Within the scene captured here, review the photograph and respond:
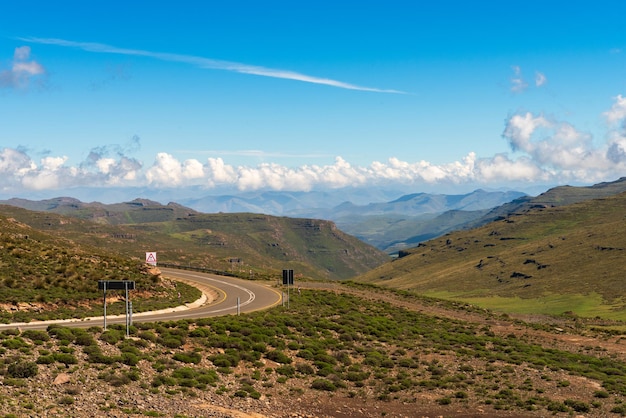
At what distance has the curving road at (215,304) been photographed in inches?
1487

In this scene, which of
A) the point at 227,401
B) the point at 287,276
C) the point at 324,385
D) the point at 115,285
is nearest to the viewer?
the point at 227,401

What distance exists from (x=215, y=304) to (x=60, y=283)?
50.0ft

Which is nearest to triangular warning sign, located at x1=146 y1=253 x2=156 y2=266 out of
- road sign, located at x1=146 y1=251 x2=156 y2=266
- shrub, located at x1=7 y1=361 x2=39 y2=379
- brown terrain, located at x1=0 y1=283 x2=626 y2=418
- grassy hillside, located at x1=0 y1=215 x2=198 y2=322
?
road sign, located at x1=146 y1=251 x2=156 y2=266

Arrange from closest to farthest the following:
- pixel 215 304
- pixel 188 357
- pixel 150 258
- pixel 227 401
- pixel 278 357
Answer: pixel 227 401
pixel 188 357
pixel 278 357
pixel 215 304
pixel 150 258

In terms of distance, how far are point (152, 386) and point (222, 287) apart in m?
45.2

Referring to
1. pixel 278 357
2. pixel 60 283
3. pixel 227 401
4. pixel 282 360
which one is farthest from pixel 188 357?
pixel 60 283

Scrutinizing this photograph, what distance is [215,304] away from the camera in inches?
2136

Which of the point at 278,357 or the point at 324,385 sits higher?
the point at 278,357

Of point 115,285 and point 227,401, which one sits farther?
point 115,285

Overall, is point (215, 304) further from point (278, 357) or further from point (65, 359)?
point (65, 359)

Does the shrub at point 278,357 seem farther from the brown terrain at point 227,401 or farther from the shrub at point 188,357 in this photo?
the shrub at point 188,357

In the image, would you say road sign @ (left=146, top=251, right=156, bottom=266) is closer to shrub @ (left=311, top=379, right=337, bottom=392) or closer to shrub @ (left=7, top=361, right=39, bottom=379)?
shrub @ (left=311, top=379, right=337, bottom=392)

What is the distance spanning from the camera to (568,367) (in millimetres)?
39875

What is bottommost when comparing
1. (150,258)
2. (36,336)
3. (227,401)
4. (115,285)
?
(227,401)
